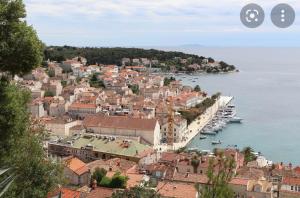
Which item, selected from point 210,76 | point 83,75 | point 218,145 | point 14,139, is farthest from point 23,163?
point 210,76

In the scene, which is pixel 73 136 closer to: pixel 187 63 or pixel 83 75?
Answer: pixel 83 75

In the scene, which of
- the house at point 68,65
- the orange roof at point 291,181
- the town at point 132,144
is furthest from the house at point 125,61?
the orange roof at point 291,181

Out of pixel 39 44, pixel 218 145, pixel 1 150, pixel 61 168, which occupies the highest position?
pixel 39 44

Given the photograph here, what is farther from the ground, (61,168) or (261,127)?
(61,168)

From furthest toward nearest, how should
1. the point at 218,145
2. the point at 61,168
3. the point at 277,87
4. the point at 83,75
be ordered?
1. the point at 277,87
2. the point at 83,75
3. the point at 218,145
4. the point at 61,168

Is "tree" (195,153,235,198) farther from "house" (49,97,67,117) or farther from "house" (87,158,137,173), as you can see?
"house" (49,97,67,117)

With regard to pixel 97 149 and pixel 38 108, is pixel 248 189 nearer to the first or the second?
pixel 97 149

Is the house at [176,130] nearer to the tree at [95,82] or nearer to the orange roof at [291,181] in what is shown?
the orange roof at [291,181]

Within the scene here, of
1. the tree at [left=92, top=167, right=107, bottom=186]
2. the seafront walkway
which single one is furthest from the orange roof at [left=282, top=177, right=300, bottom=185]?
the seafront walkway
